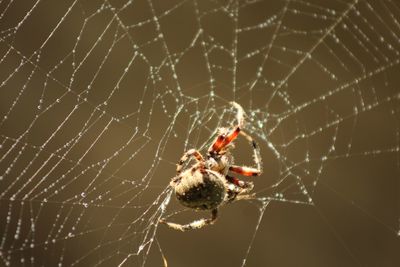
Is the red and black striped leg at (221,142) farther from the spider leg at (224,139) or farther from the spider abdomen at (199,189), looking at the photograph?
the spider abdomen at (199,189)

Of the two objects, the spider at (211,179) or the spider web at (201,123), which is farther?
the spider web at (201,123)

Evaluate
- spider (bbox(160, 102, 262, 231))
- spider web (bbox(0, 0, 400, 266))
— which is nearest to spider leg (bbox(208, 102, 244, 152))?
spider (bbox(160, 102, 262, 231))

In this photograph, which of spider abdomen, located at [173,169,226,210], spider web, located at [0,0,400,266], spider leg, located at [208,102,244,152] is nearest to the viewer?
spider abdomen, located at [173,169,226,210]

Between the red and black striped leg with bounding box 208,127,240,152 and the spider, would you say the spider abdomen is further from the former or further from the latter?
the red and black striped leg with bounding box 208,127,240,152

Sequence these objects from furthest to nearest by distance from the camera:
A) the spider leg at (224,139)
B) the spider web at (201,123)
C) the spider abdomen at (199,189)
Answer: the spider web at (201,123)
the spider leg at (224,139)
the spider abdomen at (199,189)

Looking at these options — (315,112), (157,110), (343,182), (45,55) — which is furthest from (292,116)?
(45,55)

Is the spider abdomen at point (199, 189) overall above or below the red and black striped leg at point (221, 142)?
below

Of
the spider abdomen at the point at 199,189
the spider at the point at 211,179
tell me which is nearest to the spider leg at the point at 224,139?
the spider at the point at 211,179

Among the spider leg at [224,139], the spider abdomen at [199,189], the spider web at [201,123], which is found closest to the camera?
the spider abdomen at [199,189]

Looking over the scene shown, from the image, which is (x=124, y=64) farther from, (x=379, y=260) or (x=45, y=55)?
(x=379, y=260)
